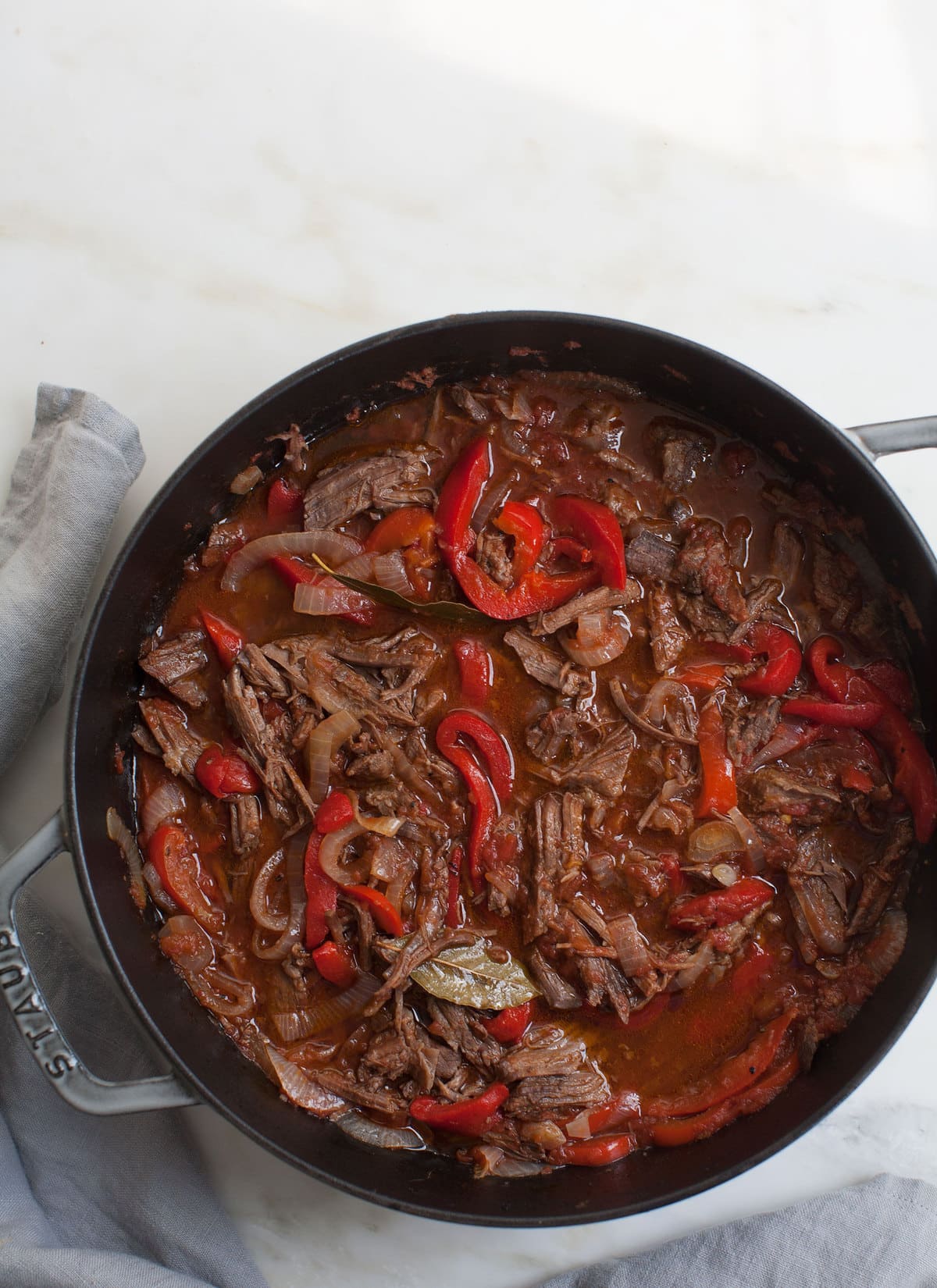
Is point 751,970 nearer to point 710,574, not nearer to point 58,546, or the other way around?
point 710,574

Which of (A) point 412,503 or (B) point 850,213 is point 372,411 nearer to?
(A) point 412,503

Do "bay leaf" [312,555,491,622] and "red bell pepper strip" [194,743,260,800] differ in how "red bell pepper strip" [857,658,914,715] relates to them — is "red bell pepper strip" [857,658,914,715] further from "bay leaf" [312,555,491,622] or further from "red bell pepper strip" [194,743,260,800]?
"red bell pepper strip" [194,743,260,800]

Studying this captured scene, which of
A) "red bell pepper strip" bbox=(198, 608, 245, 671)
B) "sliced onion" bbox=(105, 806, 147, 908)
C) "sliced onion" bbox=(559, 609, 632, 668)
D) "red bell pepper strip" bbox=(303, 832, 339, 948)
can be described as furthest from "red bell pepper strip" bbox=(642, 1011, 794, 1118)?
"red bell pepper strip" bbox=(198, 608, 245, 671)

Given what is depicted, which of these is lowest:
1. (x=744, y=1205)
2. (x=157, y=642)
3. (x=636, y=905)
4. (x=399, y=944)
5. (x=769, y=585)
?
(x=744, y=1205)

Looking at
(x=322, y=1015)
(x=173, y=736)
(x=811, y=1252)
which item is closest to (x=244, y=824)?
(x=173, y=736)

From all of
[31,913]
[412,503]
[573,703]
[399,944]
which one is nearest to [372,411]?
[412,503]

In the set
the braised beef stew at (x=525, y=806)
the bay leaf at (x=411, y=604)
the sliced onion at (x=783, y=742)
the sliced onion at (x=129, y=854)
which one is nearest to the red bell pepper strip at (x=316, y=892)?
the braised beef stew at (x=525, y=806)

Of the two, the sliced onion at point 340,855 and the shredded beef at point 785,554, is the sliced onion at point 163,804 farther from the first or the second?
the shredded beef at point 785,554
